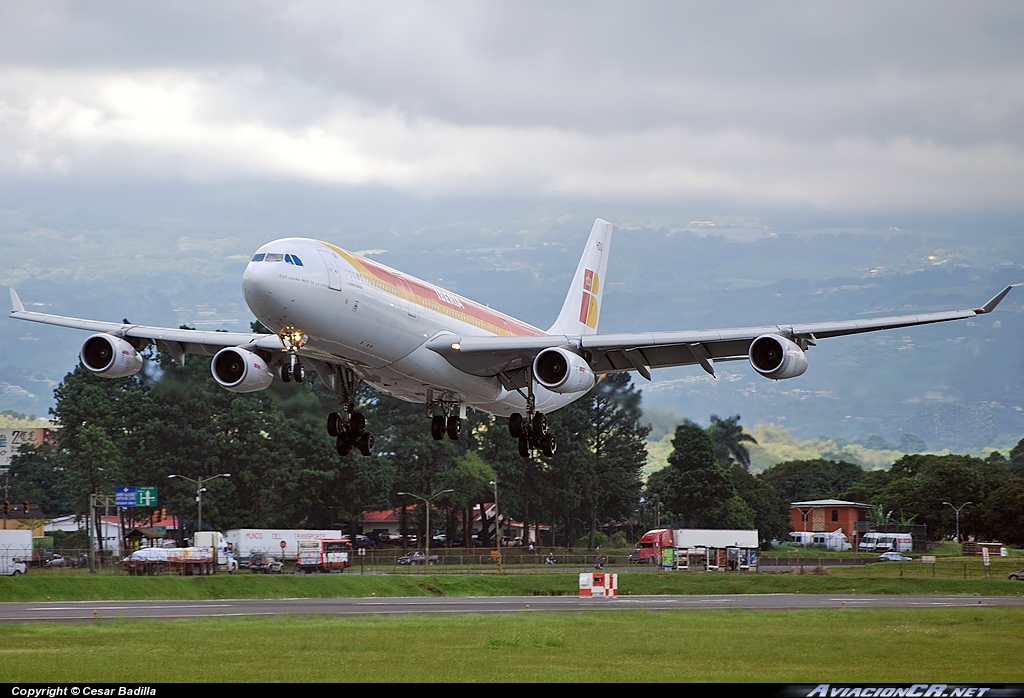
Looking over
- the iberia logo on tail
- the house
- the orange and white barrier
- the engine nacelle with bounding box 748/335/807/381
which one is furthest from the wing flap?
the house

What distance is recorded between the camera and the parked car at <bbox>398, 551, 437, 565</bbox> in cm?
12114

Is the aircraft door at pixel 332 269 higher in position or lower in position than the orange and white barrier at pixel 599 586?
higher

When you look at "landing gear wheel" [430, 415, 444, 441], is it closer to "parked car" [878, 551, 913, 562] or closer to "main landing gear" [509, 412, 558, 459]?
"main landing gear" [509, 412, 558, 459]

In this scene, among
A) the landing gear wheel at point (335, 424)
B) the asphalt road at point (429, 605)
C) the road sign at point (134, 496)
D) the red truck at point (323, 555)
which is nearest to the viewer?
the landing gear wheel at point (335, 424)

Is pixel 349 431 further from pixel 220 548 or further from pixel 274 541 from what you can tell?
pixel 274 541

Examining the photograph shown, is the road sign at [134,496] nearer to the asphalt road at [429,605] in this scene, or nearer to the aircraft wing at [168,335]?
the asphalt road at [429,605]

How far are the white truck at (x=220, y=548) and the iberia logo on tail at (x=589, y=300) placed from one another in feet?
164

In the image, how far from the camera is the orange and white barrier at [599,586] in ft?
252

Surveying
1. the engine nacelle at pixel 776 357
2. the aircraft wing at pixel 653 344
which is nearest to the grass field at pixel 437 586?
the aircraft wing at pixel 653 344

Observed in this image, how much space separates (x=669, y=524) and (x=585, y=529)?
472 inches

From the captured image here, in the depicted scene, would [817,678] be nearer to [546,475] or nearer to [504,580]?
[504,580]

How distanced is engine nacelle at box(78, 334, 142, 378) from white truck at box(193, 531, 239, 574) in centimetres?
5758

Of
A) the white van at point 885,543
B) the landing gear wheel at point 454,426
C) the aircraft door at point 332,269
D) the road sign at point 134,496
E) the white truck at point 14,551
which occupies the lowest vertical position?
the white van at point 885,543
